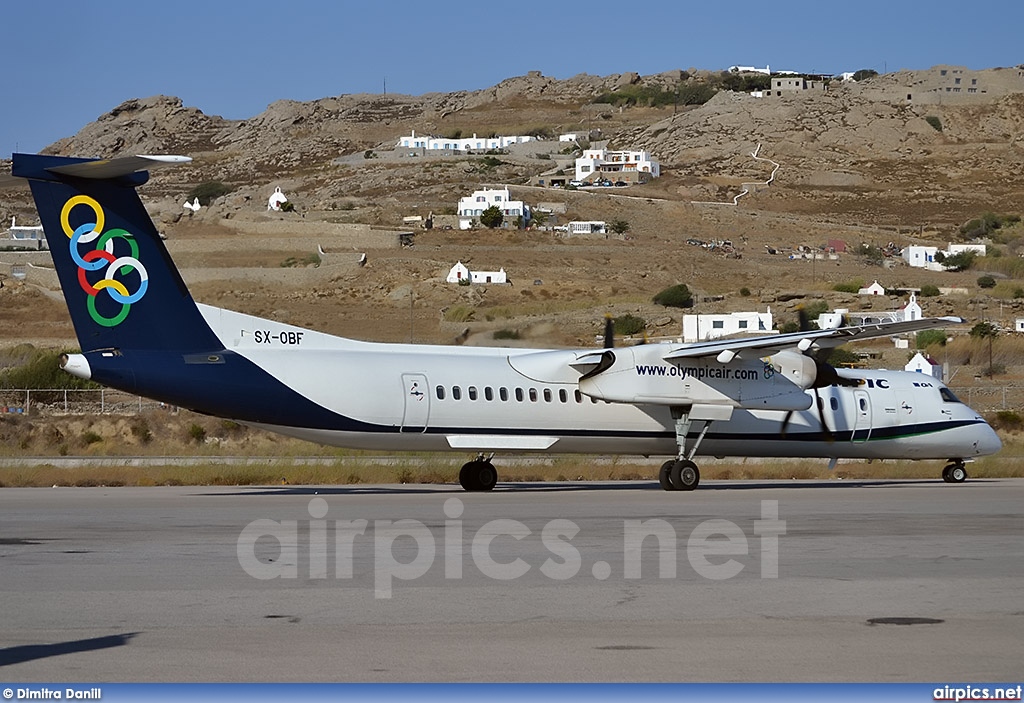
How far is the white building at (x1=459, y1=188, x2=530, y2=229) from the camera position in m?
125

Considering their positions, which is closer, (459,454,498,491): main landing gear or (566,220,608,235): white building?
(459,454,498,491): main landing gear

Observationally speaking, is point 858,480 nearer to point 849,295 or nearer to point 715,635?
point 715,635

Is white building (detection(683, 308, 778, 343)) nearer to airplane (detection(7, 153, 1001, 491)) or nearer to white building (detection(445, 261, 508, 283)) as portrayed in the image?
airplane (detection(7, 153, 1001, 491))

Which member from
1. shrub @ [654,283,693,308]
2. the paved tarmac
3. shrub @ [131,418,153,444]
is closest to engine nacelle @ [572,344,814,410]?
the paved tarmac

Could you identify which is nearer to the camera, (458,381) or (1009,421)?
(458,381)

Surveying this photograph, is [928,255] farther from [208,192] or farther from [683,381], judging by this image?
[208,192]

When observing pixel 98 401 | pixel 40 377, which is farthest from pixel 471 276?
pixel 98 401

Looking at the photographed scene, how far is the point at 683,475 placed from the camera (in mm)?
26625

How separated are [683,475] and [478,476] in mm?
4071

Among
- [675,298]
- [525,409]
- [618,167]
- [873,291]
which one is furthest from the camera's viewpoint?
[618,167]

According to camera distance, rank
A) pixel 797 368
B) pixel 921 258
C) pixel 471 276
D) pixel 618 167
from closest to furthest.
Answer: pixel 797 368 → pixel 471 276 → pixel 921 258 → pixel 618 167

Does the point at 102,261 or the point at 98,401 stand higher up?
the point at 102,261

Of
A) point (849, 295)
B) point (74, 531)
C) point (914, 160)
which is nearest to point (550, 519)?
point (74, 531)

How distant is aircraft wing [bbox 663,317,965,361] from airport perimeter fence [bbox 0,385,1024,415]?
71.1 ft
